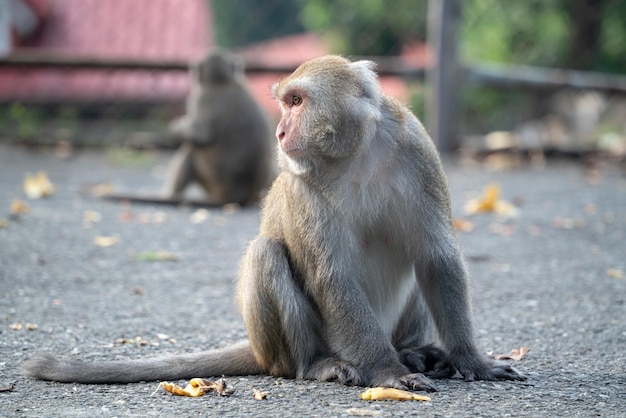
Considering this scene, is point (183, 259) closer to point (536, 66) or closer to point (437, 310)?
point (437, 310)

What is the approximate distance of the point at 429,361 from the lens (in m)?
3.94

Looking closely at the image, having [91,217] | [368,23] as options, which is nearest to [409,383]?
[91,217]

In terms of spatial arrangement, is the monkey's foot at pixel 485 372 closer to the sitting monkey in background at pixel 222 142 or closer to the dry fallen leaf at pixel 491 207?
the dry fallen leaf at pixel 491 207

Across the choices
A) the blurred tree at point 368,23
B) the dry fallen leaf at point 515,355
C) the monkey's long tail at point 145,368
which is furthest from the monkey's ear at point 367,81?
the blurred tree at point 368,23

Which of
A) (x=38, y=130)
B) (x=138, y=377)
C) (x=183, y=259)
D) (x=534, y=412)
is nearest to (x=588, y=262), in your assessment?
(x=183, y=259)

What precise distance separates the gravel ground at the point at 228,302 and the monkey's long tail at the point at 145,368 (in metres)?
0.05

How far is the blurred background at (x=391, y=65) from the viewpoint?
1146 cm

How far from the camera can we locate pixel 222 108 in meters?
8.96

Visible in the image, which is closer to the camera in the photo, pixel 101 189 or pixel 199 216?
pixel 199 216

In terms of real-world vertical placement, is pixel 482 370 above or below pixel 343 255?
below

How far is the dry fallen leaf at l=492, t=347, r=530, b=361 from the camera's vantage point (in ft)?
13.6

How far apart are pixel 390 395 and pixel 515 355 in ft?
3.17

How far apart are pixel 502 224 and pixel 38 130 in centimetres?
728

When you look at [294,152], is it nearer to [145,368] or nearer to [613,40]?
[145,368]
